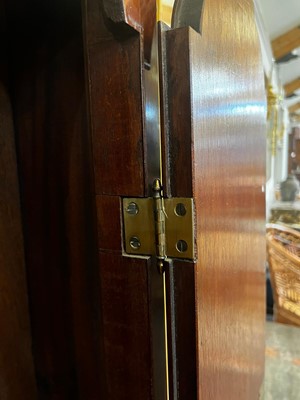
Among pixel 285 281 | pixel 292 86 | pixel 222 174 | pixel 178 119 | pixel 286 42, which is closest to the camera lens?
pixel 178 119

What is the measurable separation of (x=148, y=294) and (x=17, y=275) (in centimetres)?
19

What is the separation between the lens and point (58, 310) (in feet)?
1.39

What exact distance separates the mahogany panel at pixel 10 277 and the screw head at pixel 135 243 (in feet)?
0.56

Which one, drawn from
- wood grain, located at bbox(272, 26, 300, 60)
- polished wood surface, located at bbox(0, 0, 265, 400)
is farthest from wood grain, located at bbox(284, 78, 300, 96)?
polished wood surface, located at bbox(0, 0, 265, 400)

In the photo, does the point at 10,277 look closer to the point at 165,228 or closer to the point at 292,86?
the point at 165,228

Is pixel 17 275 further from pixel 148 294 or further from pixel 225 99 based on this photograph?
pixel 225 99

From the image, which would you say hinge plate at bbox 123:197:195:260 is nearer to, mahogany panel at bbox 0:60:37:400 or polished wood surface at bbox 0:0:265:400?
polished wood surface at bbox 0:0:265:400

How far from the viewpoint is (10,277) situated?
400 millimetres

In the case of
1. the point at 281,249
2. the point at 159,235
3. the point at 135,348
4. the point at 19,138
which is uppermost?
the point at 19,138

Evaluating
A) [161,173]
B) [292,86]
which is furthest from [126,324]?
[292,86]

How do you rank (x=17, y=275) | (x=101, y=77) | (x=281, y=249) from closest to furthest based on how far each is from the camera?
(x=101, y=77), (x=17, y=275), (x=281, y=249)

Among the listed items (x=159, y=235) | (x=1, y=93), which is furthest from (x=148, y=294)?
(x=1, y=93)

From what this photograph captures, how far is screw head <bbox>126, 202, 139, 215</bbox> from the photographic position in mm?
315

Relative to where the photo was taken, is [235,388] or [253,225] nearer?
[235,388]
